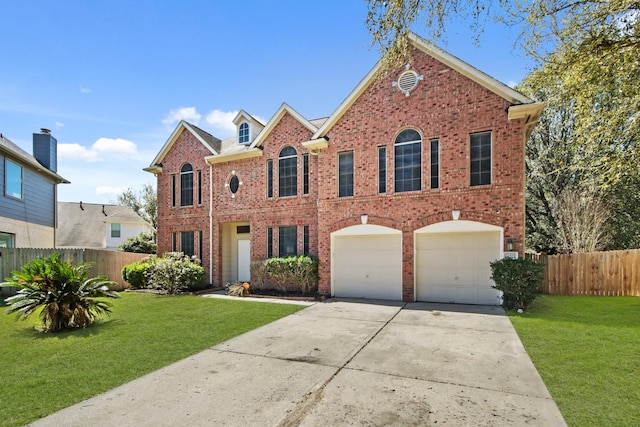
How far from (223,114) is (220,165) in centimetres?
314

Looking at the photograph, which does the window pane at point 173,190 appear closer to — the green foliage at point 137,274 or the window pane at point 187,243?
the window pane at point 187,243

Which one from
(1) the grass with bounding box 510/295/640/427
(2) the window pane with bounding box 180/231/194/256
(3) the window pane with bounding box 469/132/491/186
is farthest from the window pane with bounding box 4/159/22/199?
(1) the grass with bounding box 510/295/640/427

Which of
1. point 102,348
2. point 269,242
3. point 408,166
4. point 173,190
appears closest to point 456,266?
point 408,166

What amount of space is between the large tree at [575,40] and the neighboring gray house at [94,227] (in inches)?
1214

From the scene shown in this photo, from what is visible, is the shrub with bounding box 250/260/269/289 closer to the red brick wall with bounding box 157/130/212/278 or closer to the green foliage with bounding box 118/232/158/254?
the red brick wall with bounding box 157/130/212/278

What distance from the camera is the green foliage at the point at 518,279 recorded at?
9.36m

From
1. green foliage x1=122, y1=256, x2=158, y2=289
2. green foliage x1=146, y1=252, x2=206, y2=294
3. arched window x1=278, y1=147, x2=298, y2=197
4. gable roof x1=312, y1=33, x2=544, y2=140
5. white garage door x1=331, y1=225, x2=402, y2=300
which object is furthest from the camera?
green foliage x1=122, y1=256, x2=158, y2=289

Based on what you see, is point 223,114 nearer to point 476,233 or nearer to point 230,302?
point 230,302

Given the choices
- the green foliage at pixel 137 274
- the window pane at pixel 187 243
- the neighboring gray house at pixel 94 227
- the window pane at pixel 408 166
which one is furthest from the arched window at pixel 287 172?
the neighboring gray house at pixel 94 227

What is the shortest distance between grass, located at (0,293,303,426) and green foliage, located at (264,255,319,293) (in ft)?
7.63

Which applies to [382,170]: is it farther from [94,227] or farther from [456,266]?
[94,227]

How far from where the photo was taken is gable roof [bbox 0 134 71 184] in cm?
1507

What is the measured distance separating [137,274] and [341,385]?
13.4 m

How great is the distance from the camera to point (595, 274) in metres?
12.9
